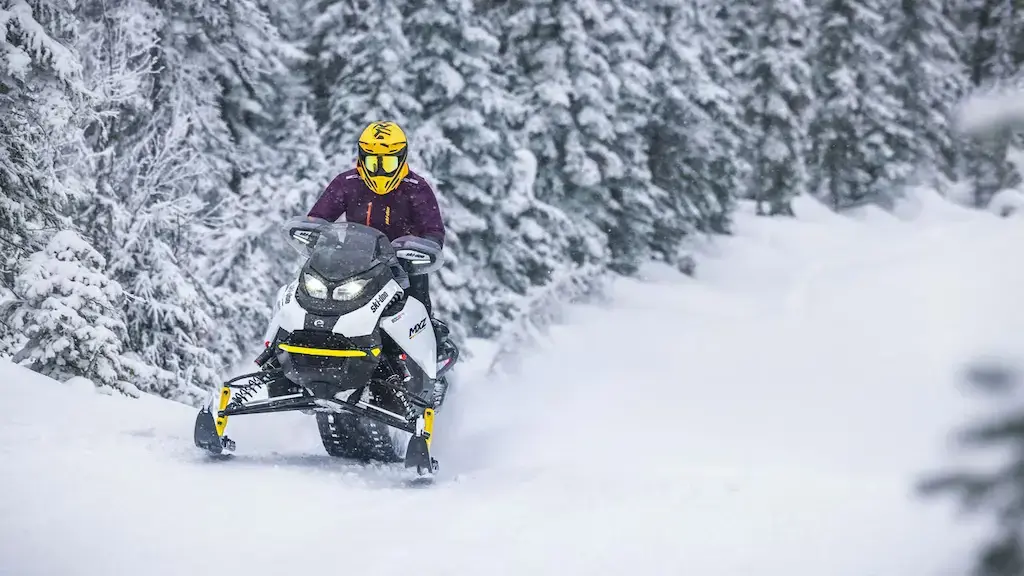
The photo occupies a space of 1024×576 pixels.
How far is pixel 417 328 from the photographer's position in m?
6.66

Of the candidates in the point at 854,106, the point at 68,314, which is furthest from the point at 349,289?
the point at 854,106

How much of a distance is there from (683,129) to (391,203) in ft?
66.7

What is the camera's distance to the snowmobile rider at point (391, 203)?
7.18 m

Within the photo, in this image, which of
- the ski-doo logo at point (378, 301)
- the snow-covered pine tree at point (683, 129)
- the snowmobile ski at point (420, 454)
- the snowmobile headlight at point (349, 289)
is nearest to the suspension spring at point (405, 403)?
the snowmobile ski at point (420, 454)

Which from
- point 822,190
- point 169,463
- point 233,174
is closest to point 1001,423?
point 169,463

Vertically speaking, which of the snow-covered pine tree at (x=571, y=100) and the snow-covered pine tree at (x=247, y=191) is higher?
the snow-covered pine tree at (x=571, y=100)

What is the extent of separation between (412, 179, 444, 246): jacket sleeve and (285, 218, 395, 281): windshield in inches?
26.2

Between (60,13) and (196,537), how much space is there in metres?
6.65

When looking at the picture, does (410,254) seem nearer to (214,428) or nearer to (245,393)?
(245,393)

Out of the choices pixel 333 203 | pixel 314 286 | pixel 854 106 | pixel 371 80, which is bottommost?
pixel 314 286

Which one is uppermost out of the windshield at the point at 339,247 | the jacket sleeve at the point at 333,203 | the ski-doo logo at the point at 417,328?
the jacket sleeve at the point at 333,203

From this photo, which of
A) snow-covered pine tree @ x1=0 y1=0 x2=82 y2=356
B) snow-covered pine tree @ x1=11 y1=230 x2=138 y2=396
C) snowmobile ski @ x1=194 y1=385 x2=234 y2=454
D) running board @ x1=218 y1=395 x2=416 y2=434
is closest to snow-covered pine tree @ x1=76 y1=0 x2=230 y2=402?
snow-covered pine tree @ x1=11 y1=230 x2=138 y2=396

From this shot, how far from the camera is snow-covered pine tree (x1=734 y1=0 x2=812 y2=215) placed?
1406 inches

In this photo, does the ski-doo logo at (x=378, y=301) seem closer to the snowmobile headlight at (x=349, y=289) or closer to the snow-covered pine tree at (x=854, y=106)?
the snowmobile headlight at (x=349, y=289)
